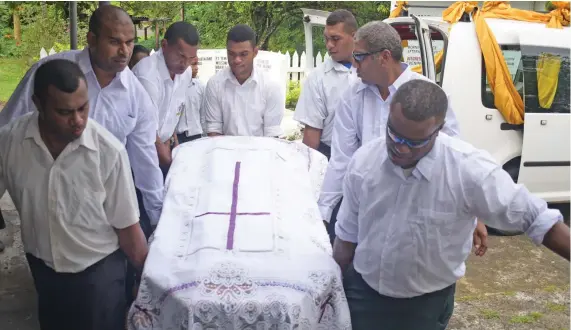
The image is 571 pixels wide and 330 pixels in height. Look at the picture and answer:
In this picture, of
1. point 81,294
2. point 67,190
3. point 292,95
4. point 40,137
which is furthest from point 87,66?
point 292,95

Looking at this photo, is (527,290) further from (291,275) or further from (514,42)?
(291,275)

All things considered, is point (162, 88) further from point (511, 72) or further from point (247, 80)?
point (511, 72)

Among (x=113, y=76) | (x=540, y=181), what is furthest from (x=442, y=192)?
(x=540, y=181)

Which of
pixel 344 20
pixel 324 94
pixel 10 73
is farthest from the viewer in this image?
pixel 10 73

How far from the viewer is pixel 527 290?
433 centimetres

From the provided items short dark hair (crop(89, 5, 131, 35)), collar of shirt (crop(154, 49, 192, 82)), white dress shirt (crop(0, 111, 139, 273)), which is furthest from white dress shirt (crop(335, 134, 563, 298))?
collar of shirt (crop(154, 49, 192, 82))

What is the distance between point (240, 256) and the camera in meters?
2.51

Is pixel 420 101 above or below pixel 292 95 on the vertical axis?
above

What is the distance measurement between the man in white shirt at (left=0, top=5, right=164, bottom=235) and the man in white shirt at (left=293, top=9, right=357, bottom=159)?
1166 millimetres

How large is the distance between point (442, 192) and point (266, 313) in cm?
79

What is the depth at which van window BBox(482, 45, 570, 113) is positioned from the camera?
5.28 m

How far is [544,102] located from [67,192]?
434 cm

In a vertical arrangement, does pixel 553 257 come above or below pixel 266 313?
below

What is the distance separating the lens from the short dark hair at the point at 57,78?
2268 mm
